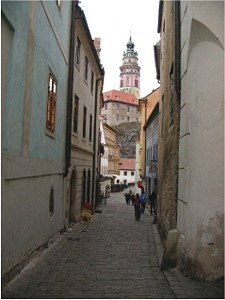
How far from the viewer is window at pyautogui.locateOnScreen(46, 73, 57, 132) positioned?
10000 mm

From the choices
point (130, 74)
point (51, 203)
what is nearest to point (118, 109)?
point (130, 74)

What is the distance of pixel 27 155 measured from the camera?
775cm

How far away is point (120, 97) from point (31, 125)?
375 ft

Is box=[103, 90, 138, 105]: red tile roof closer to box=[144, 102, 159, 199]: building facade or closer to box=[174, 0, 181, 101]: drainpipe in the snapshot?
box=[144, 102, 159, 199]: building facade

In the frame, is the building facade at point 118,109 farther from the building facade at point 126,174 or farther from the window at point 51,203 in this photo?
the window at point 51,203

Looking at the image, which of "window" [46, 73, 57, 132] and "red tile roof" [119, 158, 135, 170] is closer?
"window" [46, 73, 57, 132]

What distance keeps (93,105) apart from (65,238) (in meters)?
A: 10.5

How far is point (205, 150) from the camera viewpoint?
666cm

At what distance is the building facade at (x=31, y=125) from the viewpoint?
631 cm

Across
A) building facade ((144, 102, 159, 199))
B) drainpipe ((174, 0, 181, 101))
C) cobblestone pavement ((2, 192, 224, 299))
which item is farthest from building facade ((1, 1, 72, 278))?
building facade ((144, 102, 159, 199))

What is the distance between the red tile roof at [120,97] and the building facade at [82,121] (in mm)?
98033

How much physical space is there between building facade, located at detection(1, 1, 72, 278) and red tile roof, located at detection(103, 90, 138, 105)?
107524 millimetres

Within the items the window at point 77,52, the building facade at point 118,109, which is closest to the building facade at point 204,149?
the window at point 77,52

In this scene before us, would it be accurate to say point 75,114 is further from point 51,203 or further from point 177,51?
point 177,51
